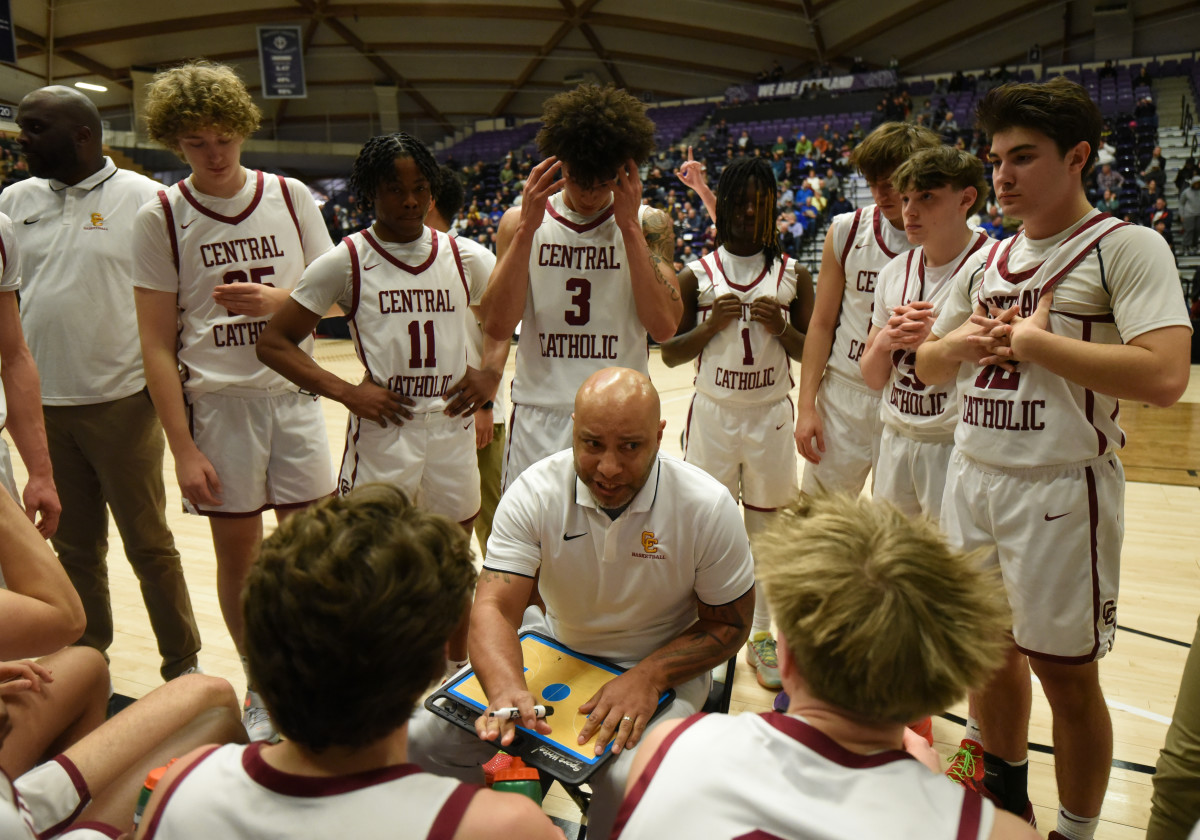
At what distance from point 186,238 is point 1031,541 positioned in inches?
110

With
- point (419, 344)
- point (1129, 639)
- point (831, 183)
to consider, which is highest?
point (831, 183)

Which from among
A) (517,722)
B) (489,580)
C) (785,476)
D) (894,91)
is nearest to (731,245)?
(785,476)

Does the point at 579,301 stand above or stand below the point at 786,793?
above

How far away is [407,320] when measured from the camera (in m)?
2.78

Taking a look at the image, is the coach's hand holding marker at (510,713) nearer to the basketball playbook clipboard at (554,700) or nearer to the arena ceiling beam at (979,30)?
the basketball playbook clipboard at (554,700)

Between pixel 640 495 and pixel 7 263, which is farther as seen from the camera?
pixel 7 263

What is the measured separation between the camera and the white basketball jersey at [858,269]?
10.3ft

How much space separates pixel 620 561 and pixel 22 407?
2033mm

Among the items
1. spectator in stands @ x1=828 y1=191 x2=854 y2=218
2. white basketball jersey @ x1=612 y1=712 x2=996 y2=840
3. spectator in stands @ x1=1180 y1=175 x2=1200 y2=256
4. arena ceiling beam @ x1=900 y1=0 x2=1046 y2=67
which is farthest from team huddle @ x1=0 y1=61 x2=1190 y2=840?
arena ceiling beam @ x1=900 y1=0 x2=1046 y2=67

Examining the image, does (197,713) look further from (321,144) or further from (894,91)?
(321,144)

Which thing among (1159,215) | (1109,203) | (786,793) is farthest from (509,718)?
(1109,203)

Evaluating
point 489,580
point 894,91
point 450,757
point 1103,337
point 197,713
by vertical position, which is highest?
point 894,91

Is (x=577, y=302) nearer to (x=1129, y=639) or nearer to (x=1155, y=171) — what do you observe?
(x=1129, y=639)

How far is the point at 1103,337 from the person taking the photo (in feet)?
6.86
